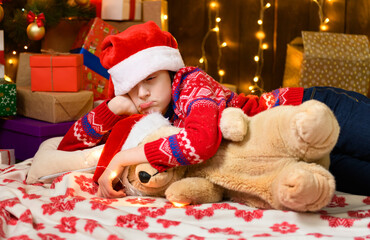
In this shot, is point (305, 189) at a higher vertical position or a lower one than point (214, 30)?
lower

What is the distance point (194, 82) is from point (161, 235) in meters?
0.47

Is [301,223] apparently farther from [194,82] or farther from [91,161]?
[91,161]

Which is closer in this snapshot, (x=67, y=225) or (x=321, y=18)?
(x=67, y=225)

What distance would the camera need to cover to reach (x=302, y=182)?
32.4 inches

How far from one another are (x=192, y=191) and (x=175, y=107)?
303mm

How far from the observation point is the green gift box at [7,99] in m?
1.92

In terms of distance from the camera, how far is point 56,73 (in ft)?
6.47

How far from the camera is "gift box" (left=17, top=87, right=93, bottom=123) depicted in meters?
1.90

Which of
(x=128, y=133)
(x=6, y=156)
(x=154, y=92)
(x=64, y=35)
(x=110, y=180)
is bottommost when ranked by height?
(x=6, y=156)

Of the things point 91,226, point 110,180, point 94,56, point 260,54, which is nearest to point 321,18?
point 260,54

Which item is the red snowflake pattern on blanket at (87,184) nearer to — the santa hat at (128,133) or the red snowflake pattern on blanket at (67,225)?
the santa hat at (128,133)

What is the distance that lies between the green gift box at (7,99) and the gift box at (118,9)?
72cm

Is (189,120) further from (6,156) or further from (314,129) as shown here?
(6,156)

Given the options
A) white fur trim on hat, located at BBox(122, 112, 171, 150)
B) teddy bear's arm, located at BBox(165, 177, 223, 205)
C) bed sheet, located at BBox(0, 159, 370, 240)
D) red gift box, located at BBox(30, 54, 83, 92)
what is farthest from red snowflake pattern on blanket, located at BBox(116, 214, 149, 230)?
red gift box, located at BBox(30, 54, 83, 92)
